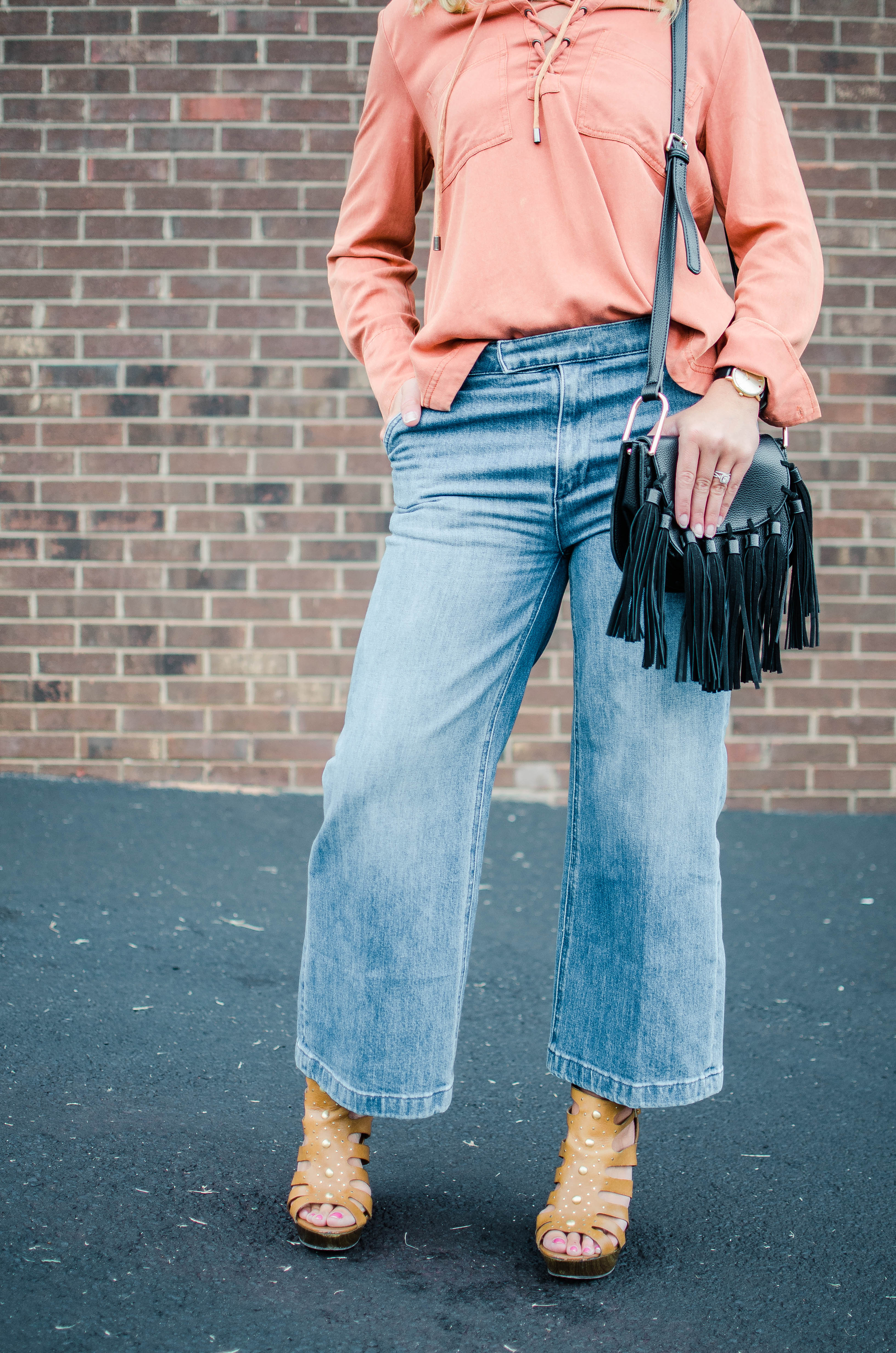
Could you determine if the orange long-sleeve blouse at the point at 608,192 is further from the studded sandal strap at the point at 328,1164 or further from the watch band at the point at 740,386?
the studded sandal strap at the point at 328,1164

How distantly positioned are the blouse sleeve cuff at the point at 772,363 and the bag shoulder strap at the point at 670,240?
3.1 inches

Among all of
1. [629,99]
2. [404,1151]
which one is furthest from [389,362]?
[404,1151]

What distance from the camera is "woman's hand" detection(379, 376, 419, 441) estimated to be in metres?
1.37

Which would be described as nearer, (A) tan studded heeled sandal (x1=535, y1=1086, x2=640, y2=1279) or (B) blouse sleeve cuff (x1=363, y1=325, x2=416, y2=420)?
(A) tan studded heeled sandal (x1=535, y1=1086, x2=640, y2=1279)

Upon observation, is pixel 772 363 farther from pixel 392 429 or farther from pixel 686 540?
pixel 392 429

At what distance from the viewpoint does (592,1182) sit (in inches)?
53.0

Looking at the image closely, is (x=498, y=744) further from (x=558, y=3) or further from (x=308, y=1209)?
(x=558, y=3)

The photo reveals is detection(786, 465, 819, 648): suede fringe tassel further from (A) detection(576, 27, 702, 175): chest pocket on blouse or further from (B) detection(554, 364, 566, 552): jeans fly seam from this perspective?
(A) detection(576, 27, 702, 175): chest pocket on blouse

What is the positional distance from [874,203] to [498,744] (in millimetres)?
3193

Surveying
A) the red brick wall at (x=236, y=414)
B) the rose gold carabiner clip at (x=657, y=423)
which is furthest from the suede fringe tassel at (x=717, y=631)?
the red brick wall at (x=236, y=414)

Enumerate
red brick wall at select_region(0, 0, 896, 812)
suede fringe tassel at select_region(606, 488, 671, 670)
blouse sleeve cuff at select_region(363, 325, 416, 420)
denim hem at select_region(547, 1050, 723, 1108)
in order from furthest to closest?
red brick wall at select_region(0, 0, 896, 812) → blouse sleeve cuff at select_region(363, 325, 416, 420) → denim hem at select_region(547, 1050, 723, 1108) → suede fringe tassel at select_region(606, 488, 671, 670)

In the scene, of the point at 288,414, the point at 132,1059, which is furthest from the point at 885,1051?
the point at 288,414

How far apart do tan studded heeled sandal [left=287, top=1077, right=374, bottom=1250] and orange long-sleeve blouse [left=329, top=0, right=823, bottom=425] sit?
0.89 m

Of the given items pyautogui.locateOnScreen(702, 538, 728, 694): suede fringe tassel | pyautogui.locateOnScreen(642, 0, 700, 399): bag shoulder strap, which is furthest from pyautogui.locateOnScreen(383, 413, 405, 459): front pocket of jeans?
pyautogui.locateOnScreen(702, 538, 728, 694): suede fringe tassel
